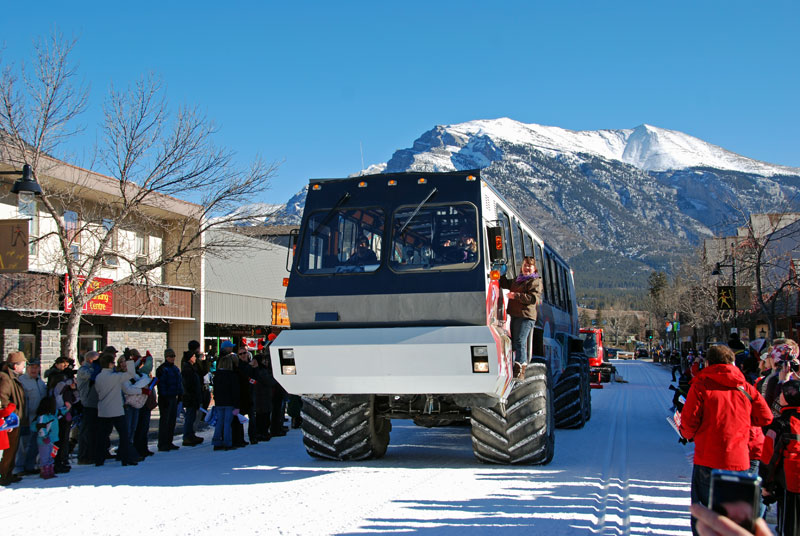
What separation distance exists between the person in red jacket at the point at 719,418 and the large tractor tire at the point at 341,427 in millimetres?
5082

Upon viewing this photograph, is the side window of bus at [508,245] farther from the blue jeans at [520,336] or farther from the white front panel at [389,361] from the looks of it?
the white front panel at [389,361]

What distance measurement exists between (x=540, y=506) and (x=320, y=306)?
3.54m

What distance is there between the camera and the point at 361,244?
9461mm

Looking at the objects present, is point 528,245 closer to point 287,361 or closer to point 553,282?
point 553,282

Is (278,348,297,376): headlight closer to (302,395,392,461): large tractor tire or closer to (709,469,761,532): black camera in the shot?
(302,395,392,461): large tractor tire

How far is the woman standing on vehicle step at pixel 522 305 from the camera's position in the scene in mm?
9656

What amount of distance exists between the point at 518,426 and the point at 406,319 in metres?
2.13

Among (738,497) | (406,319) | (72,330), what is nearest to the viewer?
(738,497)

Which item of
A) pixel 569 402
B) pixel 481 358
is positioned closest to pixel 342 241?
pixel 481 358

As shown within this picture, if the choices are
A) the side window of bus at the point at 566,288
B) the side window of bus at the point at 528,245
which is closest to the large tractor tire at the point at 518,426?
the side window of bus at the point at 528,245

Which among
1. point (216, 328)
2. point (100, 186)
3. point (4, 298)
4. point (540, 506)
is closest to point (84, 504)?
point (540, 506)

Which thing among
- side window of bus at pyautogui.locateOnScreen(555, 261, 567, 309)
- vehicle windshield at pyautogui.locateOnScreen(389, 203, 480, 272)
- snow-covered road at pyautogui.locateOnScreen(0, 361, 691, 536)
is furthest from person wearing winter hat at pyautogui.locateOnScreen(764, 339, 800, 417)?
side window of bus at pyautogui.locateOnScreen(555, 261, 567, 309)

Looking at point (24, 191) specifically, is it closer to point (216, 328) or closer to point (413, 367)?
point (413, 367)

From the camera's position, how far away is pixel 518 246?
36.2 feet
